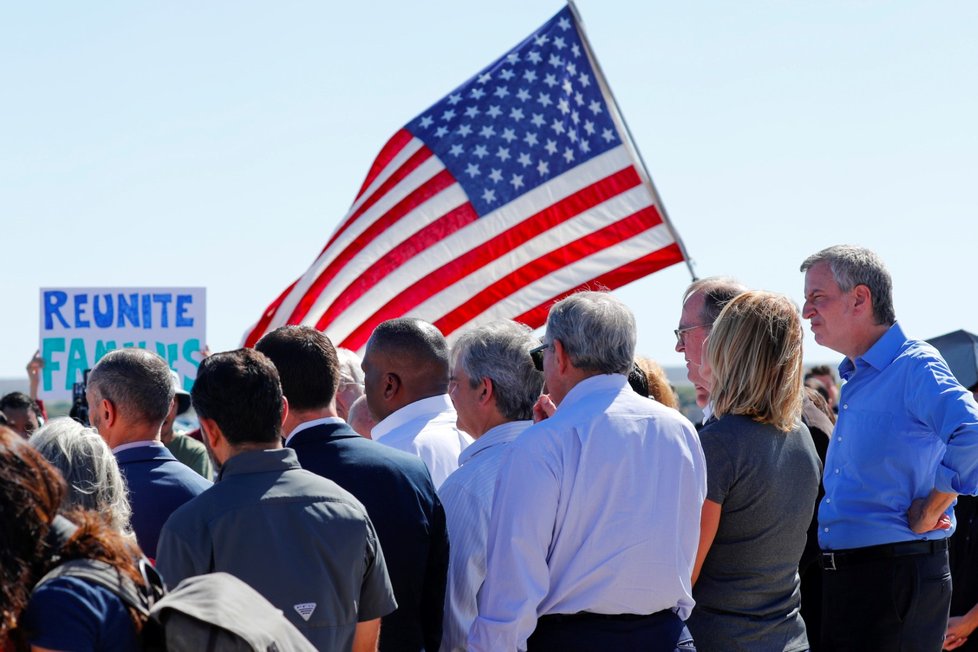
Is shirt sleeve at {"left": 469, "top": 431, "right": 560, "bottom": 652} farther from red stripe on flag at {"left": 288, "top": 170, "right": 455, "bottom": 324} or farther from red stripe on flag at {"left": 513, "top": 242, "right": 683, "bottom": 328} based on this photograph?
red stripe on flag at {"left": 288, "top": 170, "right": 455, "bottom": 324}

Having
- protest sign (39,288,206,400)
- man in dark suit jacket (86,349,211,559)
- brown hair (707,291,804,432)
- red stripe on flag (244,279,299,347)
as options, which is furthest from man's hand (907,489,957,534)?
protest sign (39,288,206,400)

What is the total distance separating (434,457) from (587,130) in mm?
4557

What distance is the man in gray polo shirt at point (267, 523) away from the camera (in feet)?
10.2

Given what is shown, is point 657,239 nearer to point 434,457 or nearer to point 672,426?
point 434,457

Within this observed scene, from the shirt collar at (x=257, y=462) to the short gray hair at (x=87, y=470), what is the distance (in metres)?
0.38

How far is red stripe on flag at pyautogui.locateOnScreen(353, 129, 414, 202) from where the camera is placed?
8.77 metres

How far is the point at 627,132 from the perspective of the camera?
338 inches

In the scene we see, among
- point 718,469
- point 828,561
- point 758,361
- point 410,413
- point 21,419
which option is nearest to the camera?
point 718,469

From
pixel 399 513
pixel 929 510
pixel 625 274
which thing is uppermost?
pixel 625 274

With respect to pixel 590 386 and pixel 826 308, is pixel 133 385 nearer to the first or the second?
pixel 590 386

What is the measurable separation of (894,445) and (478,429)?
157 centimetres

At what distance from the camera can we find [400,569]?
149 inches

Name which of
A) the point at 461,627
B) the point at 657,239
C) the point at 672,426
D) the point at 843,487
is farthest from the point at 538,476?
the point at 657,239

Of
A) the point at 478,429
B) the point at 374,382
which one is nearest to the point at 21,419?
the point at 374,382
